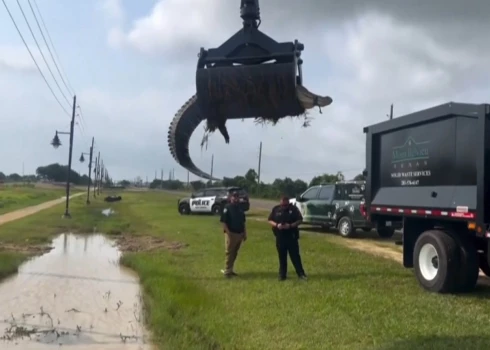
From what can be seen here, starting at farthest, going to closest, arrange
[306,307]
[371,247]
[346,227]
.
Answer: [346,227], [371,247], [306,307]

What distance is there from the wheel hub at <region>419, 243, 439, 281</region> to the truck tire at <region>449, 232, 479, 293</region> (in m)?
0.45

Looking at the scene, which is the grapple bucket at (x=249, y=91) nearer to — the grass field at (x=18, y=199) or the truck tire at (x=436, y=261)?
the truck tire at (x=436, y=261)

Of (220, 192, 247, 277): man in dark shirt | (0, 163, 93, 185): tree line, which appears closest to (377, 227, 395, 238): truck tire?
(220, 192, 247, 277): man in dark shirt

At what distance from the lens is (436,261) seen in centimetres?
1141

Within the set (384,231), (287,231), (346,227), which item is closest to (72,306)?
(287,231)

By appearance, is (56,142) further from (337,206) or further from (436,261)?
(436,261)

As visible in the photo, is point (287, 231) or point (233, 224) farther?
point (233, 224)

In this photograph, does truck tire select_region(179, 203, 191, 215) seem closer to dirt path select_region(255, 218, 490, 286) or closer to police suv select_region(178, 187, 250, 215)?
police suv select_region(178, 187, 250, 215)

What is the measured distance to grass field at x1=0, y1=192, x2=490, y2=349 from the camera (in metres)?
7.89

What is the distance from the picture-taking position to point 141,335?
9.13 meters

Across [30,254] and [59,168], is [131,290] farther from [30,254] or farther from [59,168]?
[59,168]

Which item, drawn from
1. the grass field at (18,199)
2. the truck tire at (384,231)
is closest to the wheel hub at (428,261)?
the truck tire at (384,231)

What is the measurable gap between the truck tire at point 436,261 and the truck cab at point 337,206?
9352mm

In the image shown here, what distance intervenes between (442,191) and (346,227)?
1108 cm
